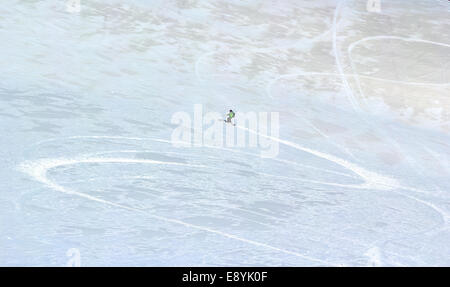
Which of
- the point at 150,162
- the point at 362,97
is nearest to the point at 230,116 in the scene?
the point at 150,162

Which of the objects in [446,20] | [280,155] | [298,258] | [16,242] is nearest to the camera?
[16,242]

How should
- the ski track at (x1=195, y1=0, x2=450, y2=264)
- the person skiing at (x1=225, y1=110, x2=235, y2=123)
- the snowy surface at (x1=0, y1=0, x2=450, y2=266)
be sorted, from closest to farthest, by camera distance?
the snowy surface at (x1=0, y1=0, x2=450, y2=266)
the ski track at (x1=195, y1=0, x2=450, y2=264)
the person skiing at (x1=225, y1=110, x2=235, y2=123)

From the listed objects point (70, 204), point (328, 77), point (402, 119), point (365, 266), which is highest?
point (328, 77)

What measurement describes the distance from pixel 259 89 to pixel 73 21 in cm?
344

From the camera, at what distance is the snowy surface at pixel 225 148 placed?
145 inches

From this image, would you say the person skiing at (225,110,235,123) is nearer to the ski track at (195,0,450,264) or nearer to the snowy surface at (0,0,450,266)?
the snowy surface at (0,0,450,266)

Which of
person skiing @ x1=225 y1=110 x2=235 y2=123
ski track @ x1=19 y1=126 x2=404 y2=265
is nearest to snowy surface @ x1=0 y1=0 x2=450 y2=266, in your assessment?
ski track @ x1=19 y1=126 x2=404 y2=265

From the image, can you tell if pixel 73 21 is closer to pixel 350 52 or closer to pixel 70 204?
pixel 350 52

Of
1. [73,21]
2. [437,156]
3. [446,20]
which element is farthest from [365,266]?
[446,20]

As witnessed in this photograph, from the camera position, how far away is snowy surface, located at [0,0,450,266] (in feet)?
12.1

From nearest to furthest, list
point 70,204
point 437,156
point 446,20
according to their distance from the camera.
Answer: point 70,204, point 437,156, point 446,20

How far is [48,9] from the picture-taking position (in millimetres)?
9977

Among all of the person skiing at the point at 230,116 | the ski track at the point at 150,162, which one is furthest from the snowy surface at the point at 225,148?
the person skiing at the point at 230,116

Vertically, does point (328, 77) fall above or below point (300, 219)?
above
